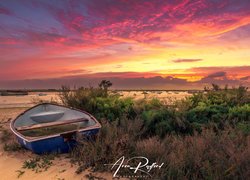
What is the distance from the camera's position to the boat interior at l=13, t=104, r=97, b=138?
837 centimetres

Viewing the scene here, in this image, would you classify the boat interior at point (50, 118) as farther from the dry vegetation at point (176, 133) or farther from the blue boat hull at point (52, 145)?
the blue boat hull at point (52, 145)

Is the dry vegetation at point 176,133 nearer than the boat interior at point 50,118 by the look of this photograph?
Yes

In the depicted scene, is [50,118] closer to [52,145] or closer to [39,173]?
[52,145]

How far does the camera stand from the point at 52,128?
28.9 ft

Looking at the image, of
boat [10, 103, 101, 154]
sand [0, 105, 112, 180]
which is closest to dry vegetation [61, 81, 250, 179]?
sand [0, 105, 112, 180]

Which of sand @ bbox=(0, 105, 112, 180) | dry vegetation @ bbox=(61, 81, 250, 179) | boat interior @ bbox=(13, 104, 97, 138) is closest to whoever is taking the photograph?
dry vegetation @ bbox=(61, 81, 250, 179)

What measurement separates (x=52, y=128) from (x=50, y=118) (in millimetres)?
599

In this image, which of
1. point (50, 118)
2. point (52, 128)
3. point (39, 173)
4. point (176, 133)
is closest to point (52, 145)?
point (39, 173)

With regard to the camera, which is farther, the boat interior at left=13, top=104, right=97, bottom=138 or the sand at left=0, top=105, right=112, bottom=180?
the boat interior at left=13, top=104, right=97, bottom=138

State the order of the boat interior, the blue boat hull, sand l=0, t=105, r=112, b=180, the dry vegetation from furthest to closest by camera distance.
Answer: the boat interior < the blue boat hull < sand l=0, t=105, r=112, b=180 < the dry vegetation

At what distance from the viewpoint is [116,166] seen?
5.29m

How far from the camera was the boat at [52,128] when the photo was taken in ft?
21.1

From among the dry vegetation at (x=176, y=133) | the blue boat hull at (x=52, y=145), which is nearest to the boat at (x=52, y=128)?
the blue boat hull at (x=52, y=145)

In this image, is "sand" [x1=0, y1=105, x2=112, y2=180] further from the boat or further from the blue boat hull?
the boat
